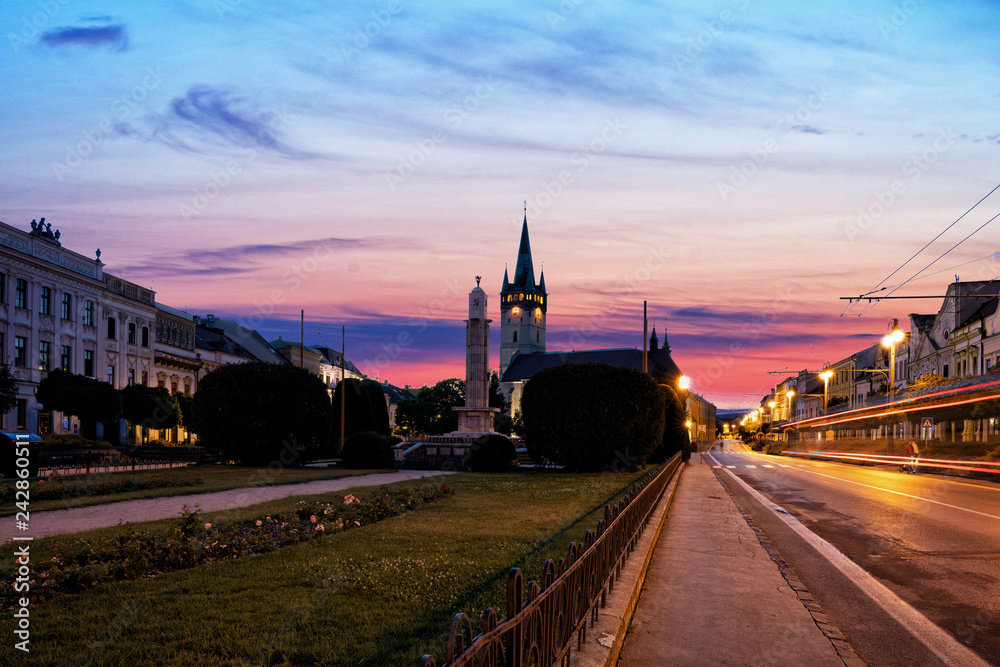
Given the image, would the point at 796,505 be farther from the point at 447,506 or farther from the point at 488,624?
the point at 488,624

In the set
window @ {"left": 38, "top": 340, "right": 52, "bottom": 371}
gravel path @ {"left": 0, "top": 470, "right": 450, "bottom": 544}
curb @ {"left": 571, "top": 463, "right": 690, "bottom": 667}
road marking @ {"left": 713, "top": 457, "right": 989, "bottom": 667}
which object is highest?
window @ {"left": 38, "top": 340, "right": 52, "bottom": 371}

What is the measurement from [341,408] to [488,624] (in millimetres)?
44806

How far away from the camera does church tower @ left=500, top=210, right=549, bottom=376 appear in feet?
497

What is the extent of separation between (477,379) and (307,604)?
1463 inches

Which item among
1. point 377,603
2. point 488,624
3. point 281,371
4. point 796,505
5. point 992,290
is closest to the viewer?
point 488,624

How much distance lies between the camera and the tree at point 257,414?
1259 inches

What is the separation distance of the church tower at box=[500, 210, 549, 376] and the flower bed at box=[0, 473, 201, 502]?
12833cm

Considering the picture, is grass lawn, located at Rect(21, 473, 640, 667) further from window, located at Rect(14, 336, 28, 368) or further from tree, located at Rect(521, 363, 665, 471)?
window, located at Rect(14, 336, 28, 368)

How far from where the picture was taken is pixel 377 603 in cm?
691

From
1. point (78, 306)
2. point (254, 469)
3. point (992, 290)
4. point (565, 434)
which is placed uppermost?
point (992, 290)

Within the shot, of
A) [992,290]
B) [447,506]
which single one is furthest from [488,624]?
[992,290]

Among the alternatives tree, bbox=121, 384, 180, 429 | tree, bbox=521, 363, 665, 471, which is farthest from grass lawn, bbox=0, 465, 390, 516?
tree, bbox=121, 384, 180, 429

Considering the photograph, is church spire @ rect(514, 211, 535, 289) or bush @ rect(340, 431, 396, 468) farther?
church spire @ rect(514, 211, 535, 289)

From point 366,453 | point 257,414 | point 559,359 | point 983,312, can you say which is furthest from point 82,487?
point 559,359
